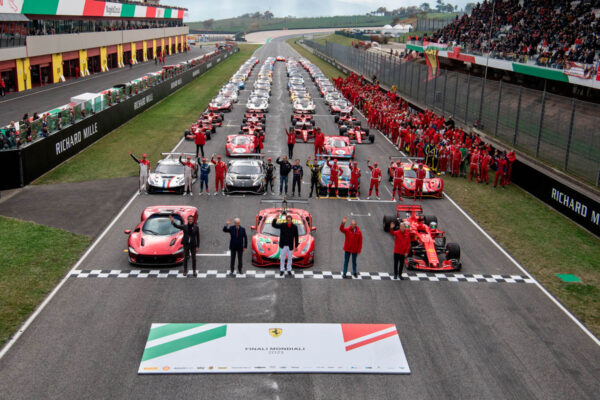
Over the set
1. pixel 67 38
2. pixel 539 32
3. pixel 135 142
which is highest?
pixel 539 32

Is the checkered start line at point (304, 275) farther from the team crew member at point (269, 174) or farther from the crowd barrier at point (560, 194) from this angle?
the team crew member at point (269, 174)

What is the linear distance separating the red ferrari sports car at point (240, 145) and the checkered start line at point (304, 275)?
12.5 meters

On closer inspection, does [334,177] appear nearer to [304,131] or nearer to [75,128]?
[304,131]

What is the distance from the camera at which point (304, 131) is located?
30.6 meters

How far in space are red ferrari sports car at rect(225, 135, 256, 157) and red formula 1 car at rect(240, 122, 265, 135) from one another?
2499 millimetres

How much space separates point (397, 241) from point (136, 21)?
84.4 m

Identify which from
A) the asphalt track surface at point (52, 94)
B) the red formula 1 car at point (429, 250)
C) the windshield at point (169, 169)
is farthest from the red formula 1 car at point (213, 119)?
the red formula 1 car at point (429, 250)

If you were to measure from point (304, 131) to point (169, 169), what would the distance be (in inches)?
454

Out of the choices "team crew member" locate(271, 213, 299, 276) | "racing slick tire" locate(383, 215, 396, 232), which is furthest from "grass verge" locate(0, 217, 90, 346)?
"racing slick tire" locate(383, 215, 396, 232)

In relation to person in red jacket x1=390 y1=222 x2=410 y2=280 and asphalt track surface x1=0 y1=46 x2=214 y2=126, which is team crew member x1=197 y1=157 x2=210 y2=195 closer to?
person in red jacket x1=390 y1=222 x2=410 y2=280

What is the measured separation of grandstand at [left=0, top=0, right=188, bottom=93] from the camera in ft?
143

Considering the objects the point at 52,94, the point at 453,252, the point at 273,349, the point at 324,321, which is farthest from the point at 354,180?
the point at 52,94

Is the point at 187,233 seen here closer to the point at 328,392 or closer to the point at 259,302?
the point at 259,302

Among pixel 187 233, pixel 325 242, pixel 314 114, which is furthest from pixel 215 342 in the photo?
pixel 314 114
